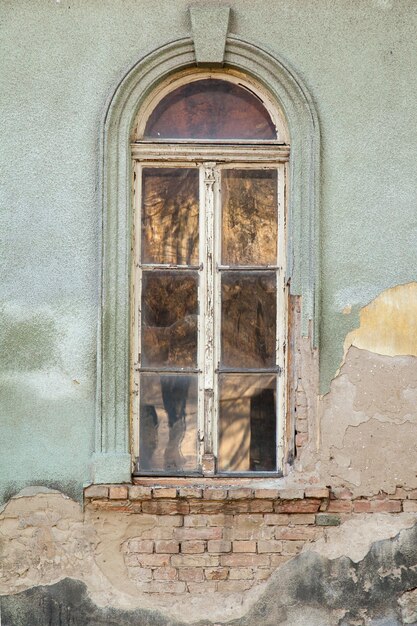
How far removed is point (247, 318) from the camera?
4727mm

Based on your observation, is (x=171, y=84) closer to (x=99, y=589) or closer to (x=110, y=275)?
(x=110, y=275)

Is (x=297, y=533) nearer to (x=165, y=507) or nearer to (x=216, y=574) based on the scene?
(x=216, y=574)

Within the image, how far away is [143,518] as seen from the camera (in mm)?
4512

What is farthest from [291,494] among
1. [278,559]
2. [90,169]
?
[90,169]

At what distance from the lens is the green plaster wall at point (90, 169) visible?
455 cm

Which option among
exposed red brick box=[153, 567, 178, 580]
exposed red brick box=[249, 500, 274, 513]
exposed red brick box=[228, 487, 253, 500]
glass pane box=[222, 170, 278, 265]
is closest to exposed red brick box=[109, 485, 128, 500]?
exposed red brick box=[153, 567, 178, 580]

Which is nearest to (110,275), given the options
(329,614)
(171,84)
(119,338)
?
(119,338)

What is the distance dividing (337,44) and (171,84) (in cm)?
Answer: 94

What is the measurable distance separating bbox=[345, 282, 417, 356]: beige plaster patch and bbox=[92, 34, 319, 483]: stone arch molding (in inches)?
10.8

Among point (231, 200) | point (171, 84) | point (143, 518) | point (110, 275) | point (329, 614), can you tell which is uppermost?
point (171, 84)

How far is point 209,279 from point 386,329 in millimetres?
999

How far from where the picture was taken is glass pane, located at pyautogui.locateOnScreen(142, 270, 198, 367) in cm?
470

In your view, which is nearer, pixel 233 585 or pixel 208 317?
pixel 233 585

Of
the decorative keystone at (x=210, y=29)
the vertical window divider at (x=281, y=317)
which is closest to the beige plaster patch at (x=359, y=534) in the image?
the vertical window divider at (x=281, y=317)
